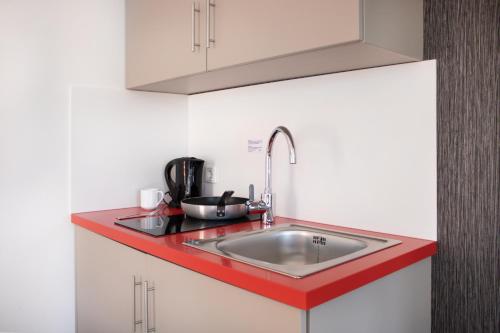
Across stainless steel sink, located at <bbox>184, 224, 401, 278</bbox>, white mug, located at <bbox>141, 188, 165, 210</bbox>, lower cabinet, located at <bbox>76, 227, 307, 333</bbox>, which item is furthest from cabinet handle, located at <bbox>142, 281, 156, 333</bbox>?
white mug, located at <bbox>141, 188, 165, 210</bbox>

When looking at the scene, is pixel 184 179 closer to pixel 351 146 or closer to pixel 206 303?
pixel 351 146

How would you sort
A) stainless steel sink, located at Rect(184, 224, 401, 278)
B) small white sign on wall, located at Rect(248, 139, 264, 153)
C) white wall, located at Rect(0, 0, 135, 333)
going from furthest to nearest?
→ small white sign on wall, located at Rect(248, 139, 264, 153) → white wall, located at Rect(0, 0, 135, 333) → stainless steel sink, located at Rect(184, 224, 401, 278)

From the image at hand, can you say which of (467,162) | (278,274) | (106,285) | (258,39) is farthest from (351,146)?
(106,285)

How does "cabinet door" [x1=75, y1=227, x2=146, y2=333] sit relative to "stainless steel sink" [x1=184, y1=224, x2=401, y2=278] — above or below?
below

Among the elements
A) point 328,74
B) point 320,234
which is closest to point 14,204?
point 320,234

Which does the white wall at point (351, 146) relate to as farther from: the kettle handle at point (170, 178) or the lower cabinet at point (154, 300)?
the lower cabinet at point (154, 300)

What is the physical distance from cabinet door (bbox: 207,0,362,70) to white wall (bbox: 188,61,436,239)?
0.36m

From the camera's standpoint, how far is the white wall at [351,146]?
4.43 ft

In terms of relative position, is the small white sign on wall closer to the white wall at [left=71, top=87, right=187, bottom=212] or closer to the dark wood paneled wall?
the white wall at [left=71, top=87, right=187, bottom=212]

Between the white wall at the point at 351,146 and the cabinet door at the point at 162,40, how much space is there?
356mm

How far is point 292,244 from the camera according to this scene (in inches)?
59.9

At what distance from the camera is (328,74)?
5.22 feet

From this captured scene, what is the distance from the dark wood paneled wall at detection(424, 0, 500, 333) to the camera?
3.97ft

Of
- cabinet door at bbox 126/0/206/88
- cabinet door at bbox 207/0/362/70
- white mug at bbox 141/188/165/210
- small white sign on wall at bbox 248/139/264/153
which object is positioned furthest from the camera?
white mug at bbox 141/188/165/210
